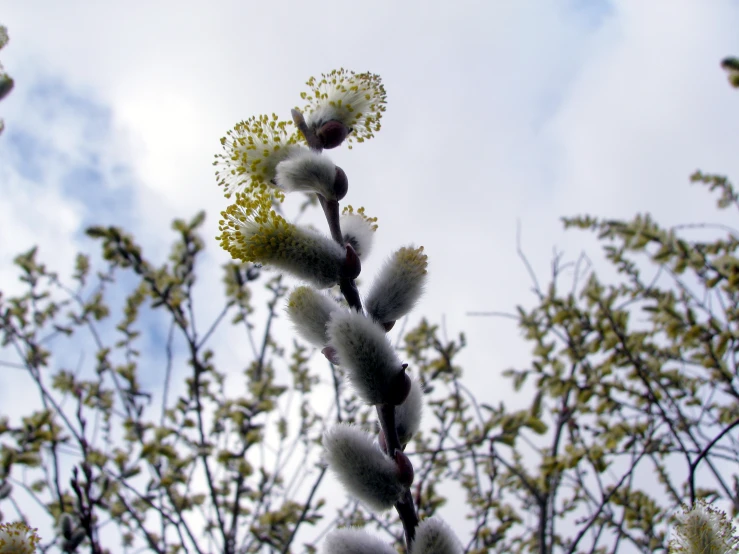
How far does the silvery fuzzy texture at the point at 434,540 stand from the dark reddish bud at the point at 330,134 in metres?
0.97

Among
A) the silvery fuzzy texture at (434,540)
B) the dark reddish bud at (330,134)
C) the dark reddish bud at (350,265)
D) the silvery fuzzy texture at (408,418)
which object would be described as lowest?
the silvery fuzzy texture at (434,540)

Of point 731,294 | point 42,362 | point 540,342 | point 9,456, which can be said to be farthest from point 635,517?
point 42,362

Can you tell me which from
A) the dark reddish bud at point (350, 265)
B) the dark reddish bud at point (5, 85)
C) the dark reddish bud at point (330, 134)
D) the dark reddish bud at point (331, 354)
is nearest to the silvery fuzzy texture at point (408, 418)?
the dark reddish bud at point (331, 354)

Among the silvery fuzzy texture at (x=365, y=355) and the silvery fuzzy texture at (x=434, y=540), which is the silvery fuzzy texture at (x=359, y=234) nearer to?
the silvery fuzzy texture at (x=365, y=355)

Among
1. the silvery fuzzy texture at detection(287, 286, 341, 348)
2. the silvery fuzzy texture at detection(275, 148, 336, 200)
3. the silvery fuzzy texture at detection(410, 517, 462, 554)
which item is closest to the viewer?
the silvery fuzzy texture at detection(410, 517, 462, 554)

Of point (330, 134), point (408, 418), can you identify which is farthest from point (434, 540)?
point (330, 134)

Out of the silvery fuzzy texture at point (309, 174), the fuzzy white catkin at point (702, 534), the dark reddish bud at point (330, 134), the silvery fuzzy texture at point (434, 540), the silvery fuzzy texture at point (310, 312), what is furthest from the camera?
the dark reddish bud at point (330, 134)

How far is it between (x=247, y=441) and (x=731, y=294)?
3418 millimetres

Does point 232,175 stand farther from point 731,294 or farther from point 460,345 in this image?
point 731,294

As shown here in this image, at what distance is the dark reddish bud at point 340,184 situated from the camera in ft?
4.15

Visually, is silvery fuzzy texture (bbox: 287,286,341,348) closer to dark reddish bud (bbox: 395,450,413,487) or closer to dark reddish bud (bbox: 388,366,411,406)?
dark reddish bud (bbox: 388,366,411,406)

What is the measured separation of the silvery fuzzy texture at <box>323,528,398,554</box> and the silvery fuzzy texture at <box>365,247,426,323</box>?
0.44 m

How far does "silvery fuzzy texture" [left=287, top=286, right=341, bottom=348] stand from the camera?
1134mm

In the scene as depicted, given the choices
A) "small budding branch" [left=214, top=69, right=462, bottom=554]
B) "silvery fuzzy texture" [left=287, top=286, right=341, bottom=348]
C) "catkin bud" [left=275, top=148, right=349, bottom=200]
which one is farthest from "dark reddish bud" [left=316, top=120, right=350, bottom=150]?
"silvery fuzzy texture" [left=287, top=286, right=341, bottom=348]
